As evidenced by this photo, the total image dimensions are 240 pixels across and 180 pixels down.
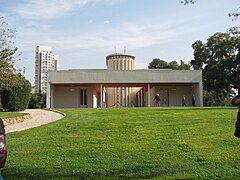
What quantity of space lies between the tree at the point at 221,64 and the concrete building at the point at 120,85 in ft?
30.4

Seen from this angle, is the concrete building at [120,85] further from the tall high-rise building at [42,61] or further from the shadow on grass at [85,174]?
the shadow on grass at [85,174]

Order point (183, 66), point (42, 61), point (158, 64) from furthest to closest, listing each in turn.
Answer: point (158, 64), point (183, 66), point (42, 61)

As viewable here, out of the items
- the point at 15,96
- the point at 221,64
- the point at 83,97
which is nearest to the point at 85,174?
the point at 15,96

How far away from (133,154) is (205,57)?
46.5m

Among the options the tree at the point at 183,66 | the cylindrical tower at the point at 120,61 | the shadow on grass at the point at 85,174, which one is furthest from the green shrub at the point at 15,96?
the tree at the point at 183,66

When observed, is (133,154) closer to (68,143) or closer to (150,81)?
(68,143)

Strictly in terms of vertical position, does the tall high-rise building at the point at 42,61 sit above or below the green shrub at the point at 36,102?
above

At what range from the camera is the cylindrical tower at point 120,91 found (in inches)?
1734

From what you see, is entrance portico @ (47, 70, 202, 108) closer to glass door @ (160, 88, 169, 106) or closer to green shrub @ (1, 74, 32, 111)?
glass door @ (160, 88, 169, 106)

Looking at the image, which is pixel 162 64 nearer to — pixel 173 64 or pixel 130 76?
pixel 173 64

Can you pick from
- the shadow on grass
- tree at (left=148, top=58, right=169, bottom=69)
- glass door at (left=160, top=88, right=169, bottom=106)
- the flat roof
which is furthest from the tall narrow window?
tree at (left=148, top=58, right=169, bottom=69)

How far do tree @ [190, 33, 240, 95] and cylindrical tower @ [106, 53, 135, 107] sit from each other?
38.0 feet

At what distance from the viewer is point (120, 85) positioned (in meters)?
38.2

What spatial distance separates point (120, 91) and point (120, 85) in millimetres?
5953
